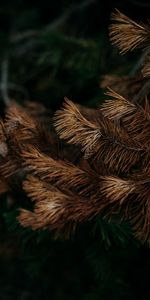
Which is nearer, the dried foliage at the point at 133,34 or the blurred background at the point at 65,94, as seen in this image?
the dried foliage at the point at 133,34

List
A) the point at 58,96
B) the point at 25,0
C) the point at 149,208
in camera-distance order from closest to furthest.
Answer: the point at 149,208 → the point at 58,96 → the point at 25,0

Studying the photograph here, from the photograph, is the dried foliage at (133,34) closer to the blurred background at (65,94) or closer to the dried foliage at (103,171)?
the dried foliage at (103,171)

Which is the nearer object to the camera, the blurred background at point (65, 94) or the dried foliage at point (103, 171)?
the dried foliage at point (103, 171)

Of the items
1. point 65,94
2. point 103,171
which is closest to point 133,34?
point 103,171

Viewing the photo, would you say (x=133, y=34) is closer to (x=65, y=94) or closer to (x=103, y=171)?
(x=103, y=171)

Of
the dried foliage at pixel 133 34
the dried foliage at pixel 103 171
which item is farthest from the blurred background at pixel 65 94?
the dried foliage at pixel 133 34

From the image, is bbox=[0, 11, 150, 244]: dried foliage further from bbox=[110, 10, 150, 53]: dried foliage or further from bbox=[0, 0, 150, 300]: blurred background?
bbox=[0, 0, 150, 300]: blurred background

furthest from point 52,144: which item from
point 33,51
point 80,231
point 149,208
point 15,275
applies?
point 15,275

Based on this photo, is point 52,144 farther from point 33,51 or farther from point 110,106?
point 33,51

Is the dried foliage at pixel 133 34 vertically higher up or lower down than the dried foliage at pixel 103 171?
higher up
